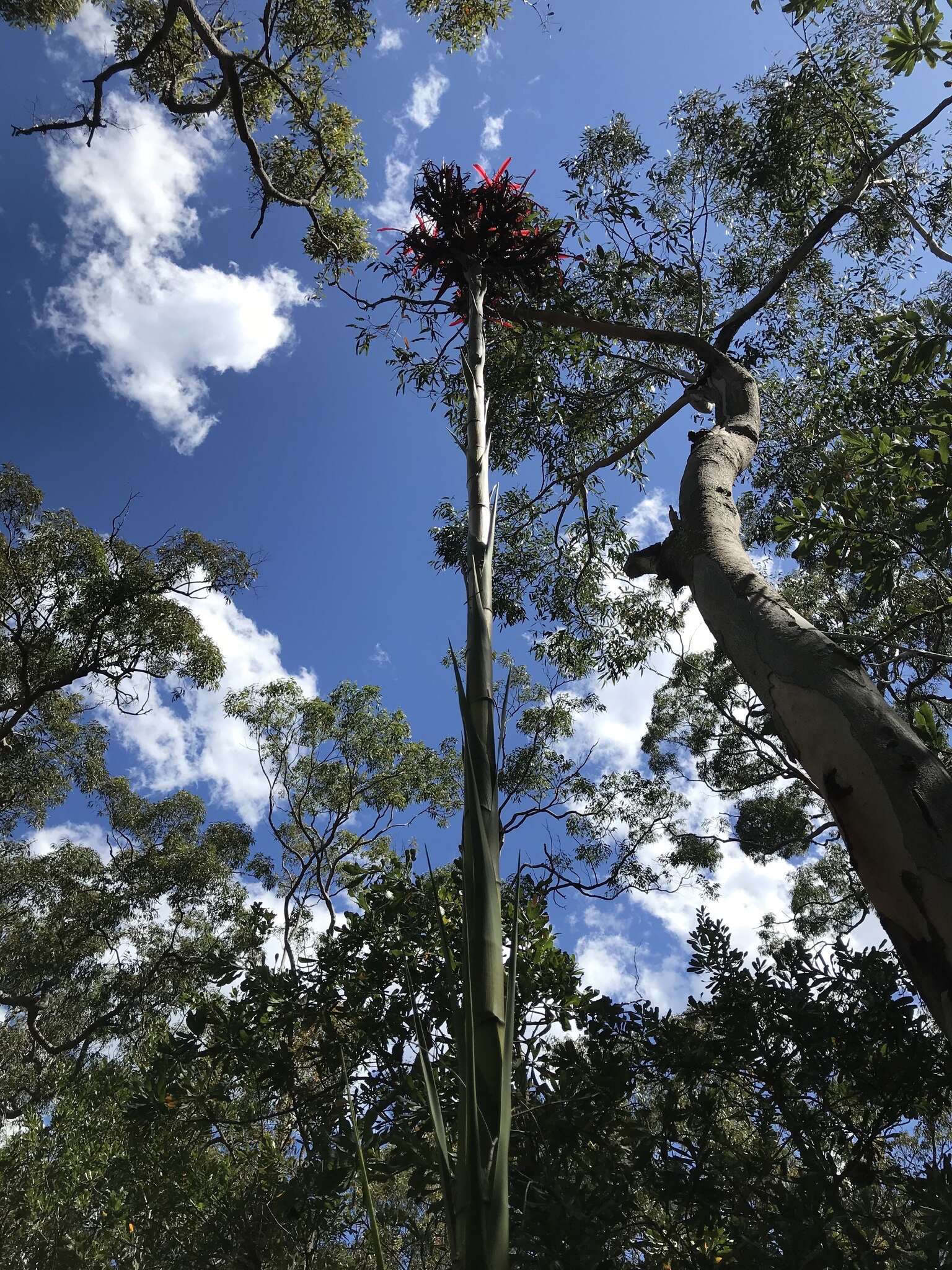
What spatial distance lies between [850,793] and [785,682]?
0.34m

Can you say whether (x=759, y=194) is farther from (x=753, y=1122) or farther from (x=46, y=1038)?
(x=46, y=1038)

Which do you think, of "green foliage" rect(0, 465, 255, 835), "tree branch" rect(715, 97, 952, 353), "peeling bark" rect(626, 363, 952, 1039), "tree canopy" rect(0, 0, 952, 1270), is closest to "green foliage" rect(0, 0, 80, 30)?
"tree canopy" rect(0, 0, 952, 1270)

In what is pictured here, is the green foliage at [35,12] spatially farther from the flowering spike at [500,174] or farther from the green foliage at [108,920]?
the green foliage at [108,920]

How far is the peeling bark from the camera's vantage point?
4.34 feet

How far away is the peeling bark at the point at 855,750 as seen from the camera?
4.34ft

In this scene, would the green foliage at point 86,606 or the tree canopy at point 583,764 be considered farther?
the green foliage at point 86,606

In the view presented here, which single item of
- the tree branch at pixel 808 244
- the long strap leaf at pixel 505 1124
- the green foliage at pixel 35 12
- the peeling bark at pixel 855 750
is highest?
the green foliage at pixel 35 12

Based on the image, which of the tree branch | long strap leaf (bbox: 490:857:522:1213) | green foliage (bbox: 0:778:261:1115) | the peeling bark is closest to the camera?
long strap leaf (bbox: 490:857:522:1213)

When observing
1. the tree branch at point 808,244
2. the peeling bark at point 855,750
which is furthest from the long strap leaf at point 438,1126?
the tree branch at point 808,244

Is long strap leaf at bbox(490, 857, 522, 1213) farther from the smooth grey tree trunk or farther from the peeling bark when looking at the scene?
the peeling bark

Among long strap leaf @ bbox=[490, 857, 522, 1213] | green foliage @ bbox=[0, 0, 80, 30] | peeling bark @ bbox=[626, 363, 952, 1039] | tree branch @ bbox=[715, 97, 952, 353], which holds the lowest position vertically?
long strap leaf @ bbox=[490, 857, 522, 1213]

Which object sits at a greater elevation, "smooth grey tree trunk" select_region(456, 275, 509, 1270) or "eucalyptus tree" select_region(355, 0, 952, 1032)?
"eucalyptus tree" select_region(355, 0, 952, 1032)

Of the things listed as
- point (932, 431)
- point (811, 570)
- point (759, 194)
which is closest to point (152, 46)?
point (759, 194)

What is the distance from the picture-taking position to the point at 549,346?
5.43m
